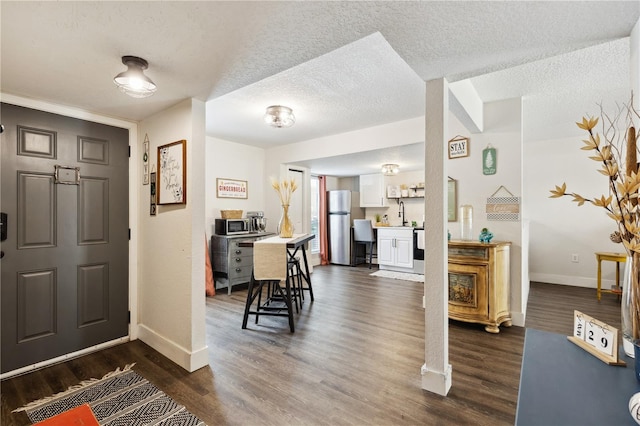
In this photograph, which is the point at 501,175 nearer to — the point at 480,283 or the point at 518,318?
the point at 480,283

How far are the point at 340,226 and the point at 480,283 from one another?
3983 mm

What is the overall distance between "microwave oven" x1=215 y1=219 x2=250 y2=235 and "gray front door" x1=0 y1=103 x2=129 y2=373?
171 cm

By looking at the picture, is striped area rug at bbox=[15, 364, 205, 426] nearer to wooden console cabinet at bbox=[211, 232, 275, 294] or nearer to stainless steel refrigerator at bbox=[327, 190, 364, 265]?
wooden console cabinet at bbox=[211, 232, 275, 294]

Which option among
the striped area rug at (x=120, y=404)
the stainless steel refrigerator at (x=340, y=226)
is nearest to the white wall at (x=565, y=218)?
the stainless steel refrigerator at (x=340, y=226)

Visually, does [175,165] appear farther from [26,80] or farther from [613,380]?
[613,380]

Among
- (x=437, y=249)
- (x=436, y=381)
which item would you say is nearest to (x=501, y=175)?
(x=437, y=249)

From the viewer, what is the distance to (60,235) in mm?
2475

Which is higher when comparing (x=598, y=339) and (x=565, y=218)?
(x=565, y=218)

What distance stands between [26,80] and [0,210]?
959 millimetres

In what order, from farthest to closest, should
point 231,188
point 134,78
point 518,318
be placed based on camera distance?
point 231,188
point 518,318
point 134,78

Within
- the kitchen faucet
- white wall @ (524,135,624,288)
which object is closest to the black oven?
the kitchen faucet

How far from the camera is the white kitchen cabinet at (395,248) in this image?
19.1 feet

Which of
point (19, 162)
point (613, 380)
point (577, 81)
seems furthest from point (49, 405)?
point (577, 81)

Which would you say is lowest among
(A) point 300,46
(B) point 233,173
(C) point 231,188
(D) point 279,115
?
(C) point 231,188
